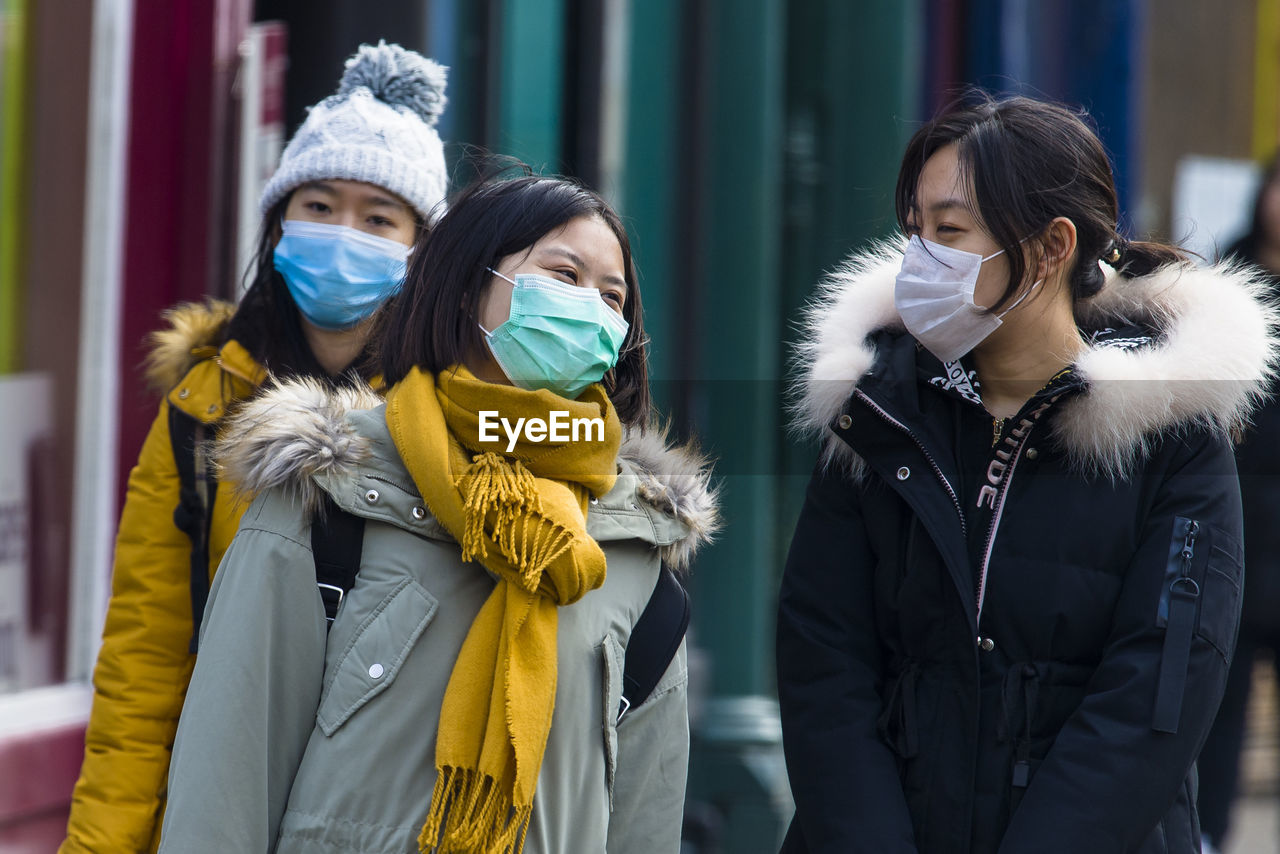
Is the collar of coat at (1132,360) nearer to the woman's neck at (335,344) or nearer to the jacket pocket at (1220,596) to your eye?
the jacket pocket at (1220,596)

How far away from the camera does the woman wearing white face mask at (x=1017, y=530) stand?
2.44m

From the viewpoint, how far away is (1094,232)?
2658 millimetres

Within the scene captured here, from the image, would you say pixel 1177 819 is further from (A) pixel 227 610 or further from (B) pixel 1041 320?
(A) pixel 227 610

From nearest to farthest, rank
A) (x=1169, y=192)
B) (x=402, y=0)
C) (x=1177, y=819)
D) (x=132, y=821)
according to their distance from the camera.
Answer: (x=1177, y=819) < (x=132, y=821) < (x=402, y=0) < (x=1169, y=192)

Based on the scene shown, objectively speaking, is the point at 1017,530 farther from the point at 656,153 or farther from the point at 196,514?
the point at 656,153

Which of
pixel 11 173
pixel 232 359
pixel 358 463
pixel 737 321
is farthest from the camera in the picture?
pixel 737 321

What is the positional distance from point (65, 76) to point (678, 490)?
96.8 inches

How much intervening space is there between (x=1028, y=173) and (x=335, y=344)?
136cm

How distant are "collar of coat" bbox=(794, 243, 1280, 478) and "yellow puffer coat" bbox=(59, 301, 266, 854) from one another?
1.06 meters

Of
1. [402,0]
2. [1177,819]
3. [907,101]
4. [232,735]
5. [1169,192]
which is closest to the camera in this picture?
[232,735]

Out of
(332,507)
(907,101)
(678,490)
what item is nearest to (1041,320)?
(678,490)

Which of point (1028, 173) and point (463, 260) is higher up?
point (1028, 173)

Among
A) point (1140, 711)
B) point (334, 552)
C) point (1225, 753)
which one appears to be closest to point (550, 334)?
point (334, 552)

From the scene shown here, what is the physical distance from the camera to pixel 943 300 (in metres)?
2.64
